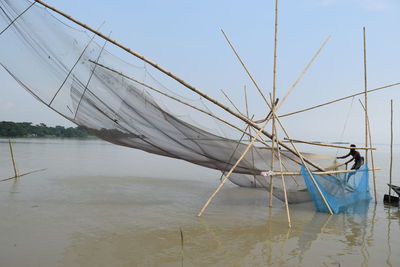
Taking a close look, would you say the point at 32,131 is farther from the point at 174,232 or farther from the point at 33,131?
the point at 174,232

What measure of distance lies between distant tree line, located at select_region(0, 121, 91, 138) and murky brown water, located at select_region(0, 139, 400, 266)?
97.1ft

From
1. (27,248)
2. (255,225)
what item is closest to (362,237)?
(255,225)

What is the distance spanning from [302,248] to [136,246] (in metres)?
1.96

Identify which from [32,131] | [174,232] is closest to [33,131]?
[32,131]

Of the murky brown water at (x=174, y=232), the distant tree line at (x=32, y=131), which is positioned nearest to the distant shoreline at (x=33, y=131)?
the distant tree line at (x=32, y=131)

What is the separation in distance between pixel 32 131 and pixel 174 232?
46.4 m

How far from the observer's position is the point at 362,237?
15.0ft

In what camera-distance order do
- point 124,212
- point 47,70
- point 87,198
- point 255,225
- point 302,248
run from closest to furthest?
point 302,248, point 47,70, point 255,225, point 124,212, point 87,198

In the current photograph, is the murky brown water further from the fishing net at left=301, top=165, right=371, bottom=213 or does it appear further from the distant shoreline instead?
the distant shoreline

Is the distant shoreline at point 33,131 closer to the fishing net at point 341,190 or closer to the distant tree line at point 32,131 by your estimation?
the distant tree line at point 32,131

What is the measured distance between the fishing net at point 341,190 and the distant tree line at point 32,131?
31092mm

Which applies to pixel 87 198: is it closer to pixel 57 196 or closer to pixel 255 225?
pixel 57 196

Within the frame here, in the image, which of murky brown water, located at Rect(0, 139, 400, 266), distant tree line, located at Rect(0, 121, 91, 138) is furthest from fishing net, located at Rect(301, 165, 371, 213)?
distant tree line, located at Rect(0, 121, 91, 138)

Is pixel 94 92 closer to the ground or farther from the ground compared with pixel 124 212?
farther from the ground
